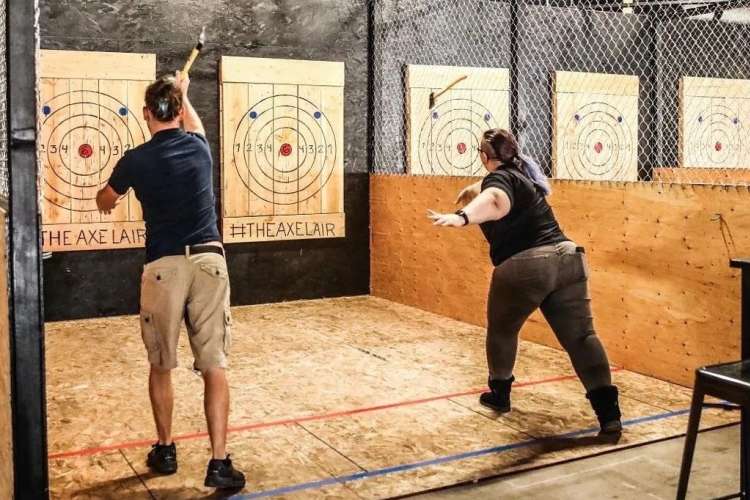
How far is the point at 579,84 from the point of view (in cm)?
897

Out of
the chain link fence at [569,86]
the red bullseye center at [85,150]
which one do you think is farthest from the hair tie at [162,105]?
the chain link fence at [569,86]

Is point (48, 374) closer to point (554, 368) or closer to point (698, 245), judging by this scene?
point (554, 368)

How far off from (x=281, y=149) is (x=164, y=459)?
445 centimetres

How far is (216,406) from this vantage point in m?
3.25

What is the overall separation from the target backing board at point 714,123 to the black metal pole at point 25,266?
8.39 m

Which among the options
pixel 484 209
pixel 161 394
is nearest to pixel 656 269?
pixel 484 209

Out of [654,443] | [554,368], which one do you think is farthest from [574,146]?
[654,443]

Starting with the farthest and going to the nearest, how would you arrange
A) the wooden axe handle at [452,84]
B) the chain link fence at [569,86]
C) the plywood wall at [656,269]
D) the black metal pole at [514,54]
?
1. the black metal pole at [514,54]
2. the chain link fence at [569,86]
3. the wooden axe handle at [452,84]
4. the plywood wall at [656,269]

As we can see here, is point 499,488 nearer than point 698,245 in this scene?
Yes

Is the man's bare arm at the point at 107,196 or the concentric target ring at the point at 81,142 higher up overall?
the concentric target ring at the point at 81,142

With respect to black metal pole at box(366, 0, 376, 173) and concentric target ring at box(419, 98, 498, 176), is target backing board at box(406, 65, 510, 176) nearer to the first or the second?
concentric target ring at box(419, 98, 498, 176)

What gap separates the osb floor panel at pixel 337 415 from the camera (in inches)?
135

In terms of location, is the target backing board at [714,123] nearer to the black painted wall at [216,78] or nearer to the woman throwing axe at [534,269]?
the black painted wall at [216,78]

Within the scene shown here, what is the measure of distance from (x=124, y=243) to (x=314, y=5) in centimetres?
273
